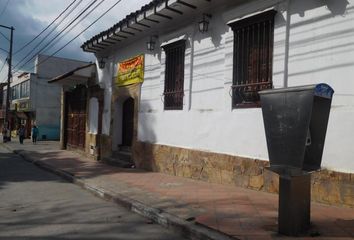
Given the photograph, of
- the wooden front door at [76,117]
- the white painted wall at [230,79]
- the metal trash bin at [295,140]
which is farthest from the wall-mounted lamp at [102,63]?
the metal trash bin at [295,140]

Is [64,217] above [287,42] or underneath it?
underneath

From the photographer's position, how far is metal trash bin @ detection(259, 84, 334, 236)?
5.37m

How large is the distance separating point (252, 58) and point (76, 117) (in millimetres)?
13197

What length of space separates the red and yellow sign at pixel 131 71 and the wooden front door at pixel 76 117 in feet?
15.5

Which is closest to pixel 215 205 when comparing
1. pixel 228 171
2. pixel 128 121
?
pixel 228 171

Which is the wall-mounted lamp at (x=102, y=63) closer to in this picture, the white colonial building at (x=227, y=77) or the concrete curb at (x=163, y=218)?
the white colonial building at (x=227, y=77)

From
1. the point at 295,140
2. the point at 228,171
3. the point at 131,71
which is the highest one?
the point at 131,71

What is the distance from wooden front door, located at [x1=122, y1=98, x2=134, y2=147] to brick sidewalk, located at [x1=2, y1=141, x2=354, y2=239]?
336 centimetres

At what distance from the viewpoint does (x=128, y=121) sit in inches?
629

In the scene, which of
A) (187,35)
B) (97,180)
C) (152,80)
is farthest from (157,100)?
(97,180)

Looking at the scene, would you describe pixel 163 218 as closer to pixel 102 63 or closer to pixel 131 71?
pixel 131 71

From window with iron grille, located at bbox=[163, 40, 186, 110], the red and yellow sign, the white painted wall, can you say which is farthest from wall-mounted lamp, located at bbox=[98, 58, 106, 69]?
window with iron grille, located at bbox=[163, 40, 186, 110]

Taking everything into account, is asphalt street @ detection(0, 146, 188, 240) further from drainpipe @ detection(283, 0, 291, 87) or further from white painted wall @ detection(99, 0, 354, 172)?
drainpipe @ detection(283, 0, 291, 87)

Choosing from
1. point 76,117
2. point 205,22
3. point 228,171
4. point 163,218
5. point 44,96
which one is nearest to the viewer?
point 163,218
